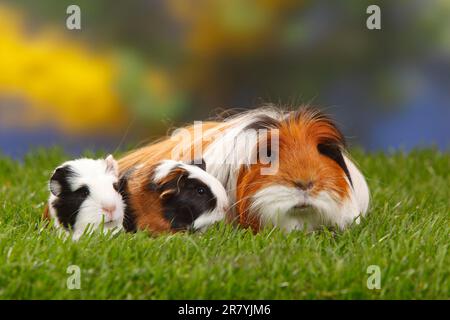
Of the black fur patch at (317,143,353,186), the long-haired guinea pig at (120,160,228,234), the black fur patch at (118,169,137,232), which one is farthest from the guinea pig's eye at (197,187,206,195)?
the black fur patch at (317,143,353,186)

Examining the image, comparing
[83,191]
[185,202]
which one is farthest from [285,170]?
[83,191]

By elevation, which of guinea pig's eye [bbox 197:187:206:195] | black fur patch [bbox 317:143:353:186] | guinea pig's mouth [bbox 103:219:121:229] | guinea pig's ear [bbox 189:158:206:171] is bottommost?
guinea pig's mouth [bbox 103:219:121:229]

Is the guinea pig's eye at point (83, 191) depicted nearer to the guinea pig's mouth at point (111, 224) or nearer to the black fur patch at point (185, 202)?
the guinea pig's mouth at point (111, 224)

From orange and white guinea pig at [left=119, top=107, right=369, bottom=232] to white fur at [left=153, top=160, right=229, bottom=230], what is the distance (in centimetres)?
10

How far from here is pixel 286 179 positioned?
14.6 ft

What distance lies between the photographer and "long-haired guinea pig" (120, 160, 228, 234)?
4535 mm

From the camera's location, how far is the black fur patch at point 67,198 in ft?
14.7

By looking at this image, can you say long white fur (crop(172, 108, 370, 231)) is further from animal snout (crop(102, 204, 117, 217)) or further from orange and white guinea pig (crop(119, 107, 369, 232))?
animal snout (crop(102, 204, 117, 217))

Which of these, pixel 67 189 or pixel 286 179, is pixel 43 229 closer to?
pixel 67 189

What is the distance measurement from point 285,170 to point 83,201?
995mm

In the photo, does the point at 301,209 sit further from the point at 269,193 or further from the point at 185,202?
the point at 185,202

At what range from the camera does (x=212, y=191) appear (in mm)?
4543

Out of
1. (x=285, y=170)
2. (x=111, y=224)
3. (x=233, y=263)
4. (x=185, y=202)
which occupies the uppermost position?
(x=285, y=170)

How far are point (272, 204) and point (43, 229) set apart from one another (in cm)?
115
